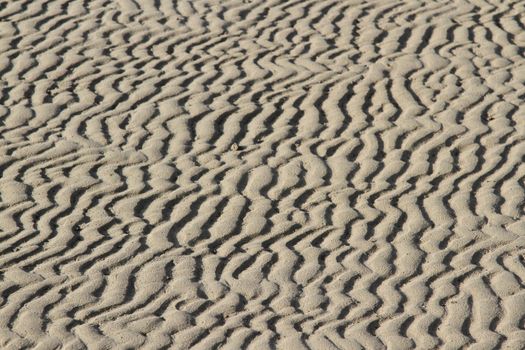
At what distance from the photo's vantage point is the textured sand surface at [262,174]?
5.75 metres

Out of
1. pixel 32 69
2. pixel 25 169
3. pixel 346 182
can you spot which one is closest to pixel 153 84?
pixel 32 69

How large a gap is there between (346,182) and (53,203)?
1.97m

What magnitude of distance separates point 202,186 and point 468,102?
2.43m

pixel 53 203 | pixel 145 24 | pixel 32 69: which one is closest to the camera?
pixel 53 203

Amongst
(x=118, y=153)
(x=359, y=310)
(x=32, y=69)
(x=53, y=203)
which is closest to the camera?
(x=359, y=310)

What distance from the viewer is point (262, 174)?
7.21 metres

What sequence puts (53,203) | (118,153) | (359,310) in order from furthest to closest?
(118,153) → (53,203) → (359,310)

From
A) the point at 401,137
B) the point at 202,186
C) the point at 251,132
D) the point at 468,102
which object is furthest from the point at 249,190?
the point at 468,102

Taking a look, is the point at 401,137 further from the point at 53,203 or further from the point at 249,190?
the point at 53,203

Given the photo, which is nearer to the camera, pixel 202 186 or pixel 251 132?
pixel 202 186

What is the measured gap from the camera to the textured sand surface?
18.9 ft

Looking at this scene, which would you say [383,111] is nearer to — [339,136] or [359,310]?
[339,136]

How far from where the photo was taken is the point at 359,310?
5770 mm

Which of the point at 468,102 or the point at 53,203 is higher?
the point at 53,203
